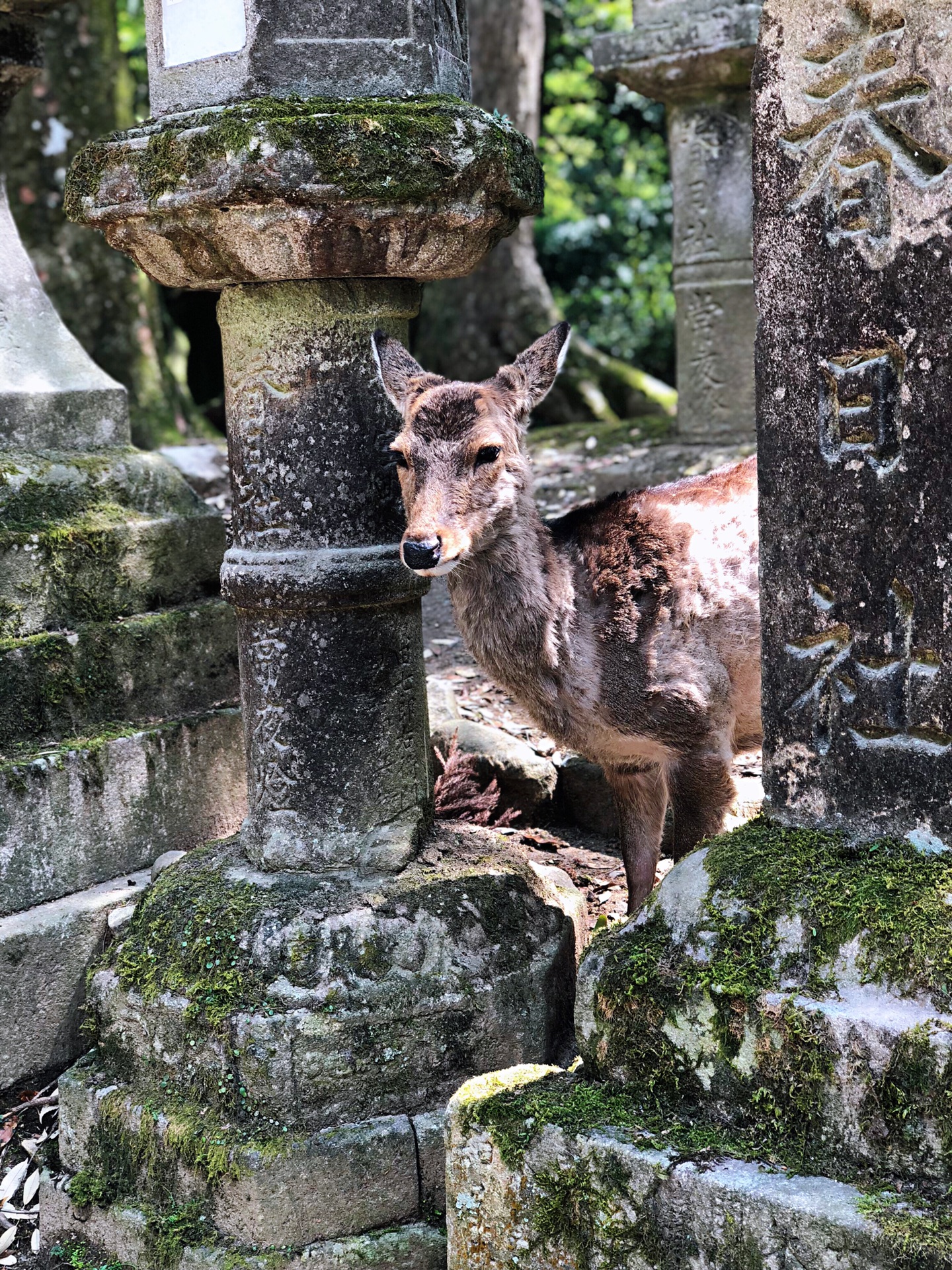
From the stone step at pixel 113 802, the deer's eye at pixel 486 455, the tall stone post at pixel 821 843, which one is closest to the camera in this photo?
the tall stone post at pixel 821 843

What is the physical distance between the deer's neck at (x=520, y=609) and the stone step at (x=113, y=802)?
3.44ft

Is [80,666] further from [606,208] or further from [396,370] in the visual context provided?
[606,208]

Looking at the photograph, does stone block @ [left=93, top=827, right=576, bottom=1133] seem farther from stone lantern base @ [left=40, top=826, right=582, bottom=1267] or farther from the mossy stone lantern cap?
the mossy stone lantern cap

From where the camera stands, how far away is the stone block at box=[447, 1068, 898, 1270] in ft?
8.11

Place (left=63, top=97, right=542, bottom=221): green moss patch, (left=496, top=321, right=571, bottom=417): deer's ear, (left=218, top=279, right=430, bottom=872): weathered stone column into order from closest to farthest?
(left=63, top=97, right=542, bottom=221): green moss patch
(left=218, top=279, right=430, bottom=872): weathered stone column
(left=496, top=321, right=571, bottom=417): deer's ear

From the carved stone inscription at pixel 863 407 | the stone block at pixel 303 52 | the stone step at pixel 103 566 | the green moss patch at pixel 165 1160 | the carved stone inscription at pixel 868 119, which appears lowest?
the green moss patch at pixel 165 1160

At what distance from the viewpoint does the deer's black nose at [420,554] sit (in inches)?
132

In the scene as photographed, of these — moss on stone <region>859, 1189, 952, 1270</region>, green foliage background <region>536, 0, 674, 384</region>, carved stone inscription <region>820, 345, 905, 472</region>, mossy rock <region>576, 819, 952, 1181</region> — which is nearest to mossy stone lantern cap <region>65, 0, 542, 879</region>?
mossy rock <region>576, 819, 952, 1181</region>

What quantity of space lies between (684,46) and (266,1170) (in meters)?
7.29

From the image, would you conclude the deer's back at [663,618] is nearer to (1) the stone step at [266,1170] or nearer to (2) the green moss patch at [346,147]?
(2) the green moss patch at [346,147]

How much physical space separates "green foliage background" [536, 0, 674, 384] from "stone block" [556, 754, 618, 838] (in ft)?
39.1

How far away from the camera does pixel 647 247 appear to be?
645 inches

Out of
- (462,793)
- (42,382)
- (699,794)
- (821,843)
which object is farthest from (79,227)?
(821,843)

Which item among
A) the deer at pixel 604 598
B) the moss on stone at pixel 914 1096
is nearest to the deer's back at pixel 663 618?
the deer at pixel 604 598
